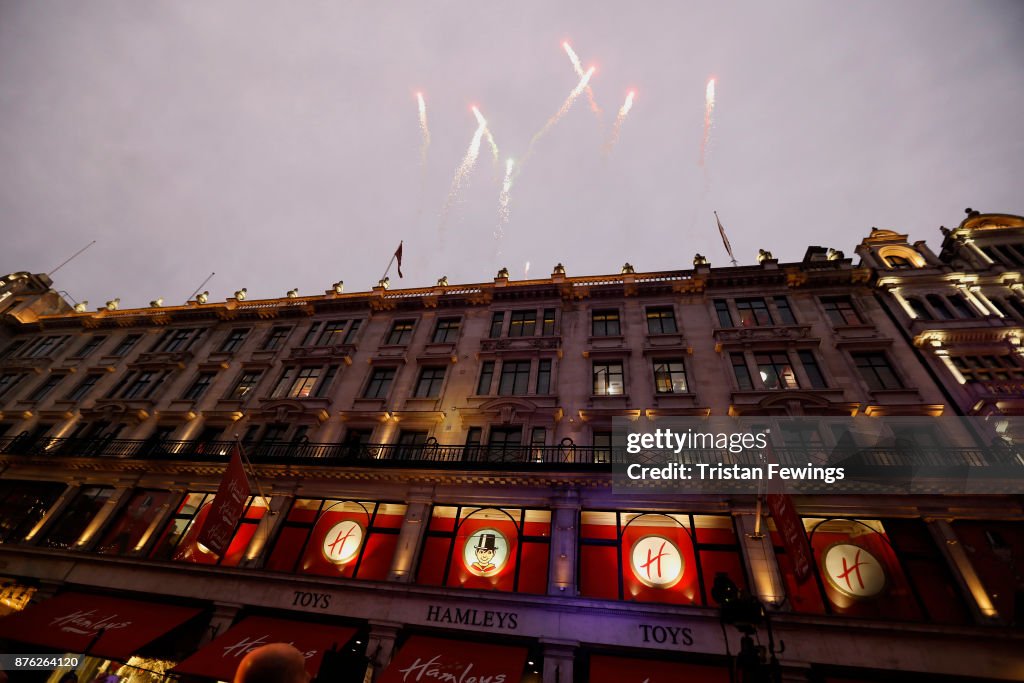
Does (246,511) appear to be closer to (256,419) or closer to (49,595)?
(256,419)

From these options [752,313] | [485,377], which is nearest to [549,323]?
[485,377]

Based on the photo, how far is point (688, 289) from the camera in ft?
82.1

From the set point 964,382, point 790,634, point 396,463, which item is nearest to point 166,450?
point 396,463

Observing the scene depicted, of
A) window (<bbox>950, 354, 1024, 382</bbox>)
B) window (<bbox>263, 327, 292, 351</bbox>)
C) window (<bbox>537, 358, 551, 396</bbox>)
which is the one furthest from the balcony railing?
window (<bbox>263, 327, 292, 351</bbox>)

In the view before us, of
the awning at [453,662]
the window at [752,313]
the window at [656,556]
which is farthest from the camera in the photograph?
the window at [752,313]

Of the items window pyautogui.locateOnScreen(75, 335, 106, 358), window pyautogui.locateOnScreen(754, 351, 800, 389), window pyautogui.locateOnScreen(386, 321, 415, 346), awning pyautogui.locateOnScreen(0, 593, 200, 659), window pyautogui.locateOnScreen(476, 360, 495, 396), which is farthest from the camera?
window pyautogui.locateOnScreen(75, 335, 106, 358)

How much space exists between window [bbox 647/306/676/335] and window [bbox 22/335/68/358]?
39.8m

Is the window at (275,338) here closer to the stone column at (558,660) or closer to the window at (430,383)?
the window at (430,383)

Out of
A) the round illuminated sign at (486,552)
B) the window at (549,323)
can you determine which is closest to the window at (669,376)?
the window at (549,323)

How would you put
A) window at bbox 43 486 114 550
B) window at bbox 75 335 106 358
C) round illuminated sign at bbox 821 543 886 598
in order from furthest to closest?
window at bbox 75 335 106 358
window at bbox 43 486 114 550
round illuminated sign at bbox 821 543 886 598

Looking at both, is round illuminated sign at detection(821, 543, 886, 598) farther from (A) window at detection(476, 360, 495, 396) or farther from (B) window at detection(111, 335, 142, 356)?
(B) window at detection(111, 335, 142, 356)

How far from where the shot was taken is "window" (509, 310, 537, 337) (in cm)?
2523

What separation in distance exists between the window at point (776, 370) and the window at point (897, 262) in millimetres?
9477

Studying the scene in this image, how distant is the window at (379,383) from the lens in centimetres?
2384
